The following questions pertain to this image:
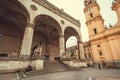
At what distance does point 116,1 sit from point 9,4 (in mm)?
25814

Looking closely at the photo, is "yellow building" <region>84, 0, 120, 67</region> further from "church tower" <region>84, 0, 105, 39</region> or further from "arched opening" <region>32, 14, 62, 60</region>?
"arched opening" <region>32, 14, 62, 60</region>

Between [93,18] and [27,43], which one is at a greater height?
[93,18]

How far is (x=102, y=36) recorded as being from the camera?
23.8 m

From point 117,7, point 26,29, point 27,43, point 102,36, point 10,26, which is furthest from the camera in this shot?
point 102,36

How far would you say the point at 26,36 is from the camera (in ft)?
38.5

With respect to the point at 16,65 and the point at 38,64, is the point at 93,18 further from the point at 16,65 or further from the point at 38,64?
the point at 16,65

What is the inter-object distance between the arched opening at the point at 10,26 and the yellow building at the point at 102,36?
20.7m

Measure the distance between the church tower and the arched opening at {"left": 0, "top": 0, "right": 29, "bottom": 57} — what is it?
20.9 m

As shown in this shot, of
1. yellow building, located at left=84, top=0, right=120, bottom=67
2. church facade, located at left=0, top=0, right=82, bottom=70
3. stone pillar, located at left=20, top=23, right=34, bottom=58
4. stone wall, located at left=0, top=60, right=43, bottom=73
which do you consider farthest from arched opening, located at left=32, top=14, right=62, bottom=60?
yellow building, located at left=84, top=0, right=120, bottom=67

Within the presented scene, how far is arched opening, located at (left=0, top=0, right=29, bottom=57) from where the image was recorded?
13.2 meters

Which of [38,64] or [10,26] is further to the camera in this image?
[10,26]

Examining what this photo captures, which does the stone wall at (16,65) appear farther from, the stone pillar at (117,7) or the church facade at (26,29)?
the stone pillar at (117,7)

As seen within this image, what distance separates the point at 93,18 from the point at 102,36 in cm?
690

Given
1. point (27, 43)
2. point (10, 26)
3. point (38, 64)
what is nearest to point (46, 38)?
point (10, 26)
